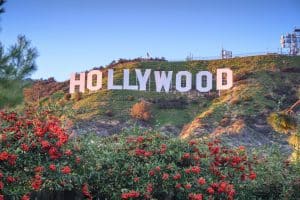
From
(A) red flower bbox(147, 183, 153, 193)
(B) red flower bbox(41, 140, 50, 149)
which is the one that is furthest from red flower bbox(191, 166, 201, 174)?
(B) red flower bbox(41, 140, 50, 149)

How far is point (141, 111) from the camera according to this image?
169ft

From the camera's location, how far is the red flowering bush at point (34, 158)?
9.44 meters

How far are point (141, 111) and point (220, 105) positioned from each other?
26.9 feet

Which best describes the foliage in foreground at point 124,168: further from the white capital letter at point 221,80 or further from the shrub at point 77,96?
the shrub at point 77,96

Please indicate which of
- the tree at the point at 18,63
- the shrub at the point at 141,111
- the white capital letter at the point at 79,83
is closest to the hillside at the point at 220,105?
the shrub at the point at 141,111

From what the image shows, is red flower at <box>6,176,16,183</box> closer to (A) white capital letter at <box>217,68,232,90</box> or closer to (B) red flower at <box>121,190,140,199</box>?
(B) red flower at <box>121,190,140,199</box>

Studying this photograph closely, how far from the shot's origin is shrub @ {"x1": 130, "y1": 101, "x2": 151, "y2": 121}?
5038cm

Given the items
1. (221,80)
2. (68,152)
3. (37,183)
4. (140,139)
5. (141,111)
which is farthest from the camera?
(221,80)

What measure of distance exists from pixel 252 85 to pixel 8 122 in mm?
50507

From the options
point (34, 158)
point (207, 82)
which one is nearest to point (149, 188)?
point (34, 158)

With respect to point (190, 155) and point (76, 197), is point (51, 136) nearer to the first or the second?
point (76, 197)

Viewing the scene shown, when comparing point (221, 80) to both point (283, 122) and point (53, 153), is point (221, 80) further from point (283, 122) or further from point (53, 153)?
point (53, 153)

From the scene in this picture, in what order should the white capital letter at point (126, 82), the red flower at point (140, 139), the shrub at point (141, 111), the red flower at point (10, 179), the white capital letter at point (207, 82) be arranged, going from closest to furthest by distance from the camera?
the red flower at point (10, 179), the red flower at point (140, 139), the shrub at point (141, 111), the white capital letter at point (126, 82), the white capital letter at point (207, 82)

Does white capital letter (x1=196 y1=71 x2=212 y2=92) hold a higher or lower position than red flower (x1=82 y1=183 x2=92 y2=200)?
higher
